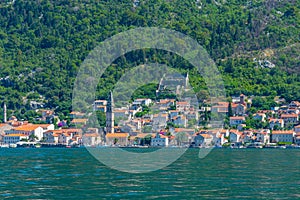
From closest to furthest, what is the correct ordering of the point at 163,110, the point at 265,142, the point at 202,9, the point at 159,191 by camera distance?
1. the point at 159,191
2. the point at 265,142
3. the point at 163,110
4. the point at 202,9

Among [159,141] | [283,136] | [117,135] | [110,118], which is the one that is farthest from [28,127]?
[283,136]

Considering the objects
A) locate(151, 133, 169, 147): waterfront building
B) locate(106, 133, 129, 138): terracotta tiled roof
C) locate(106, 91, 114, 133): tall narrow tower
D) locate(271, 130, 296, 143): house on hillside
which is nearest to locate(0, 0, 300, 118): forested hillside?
locate(106, 91, 114, 133): tall narrow tower

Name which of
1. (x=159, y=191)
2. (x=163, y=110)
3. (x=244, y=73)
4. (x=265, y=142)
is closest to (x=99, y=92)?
(x=163, y=110)

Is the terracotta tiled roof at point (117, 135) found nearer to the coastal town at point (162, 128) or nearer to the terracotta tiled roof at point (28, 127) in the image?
the coastal town at point (162, 128)

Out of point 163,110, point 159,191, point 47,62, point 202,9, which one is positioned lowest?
point 159,191

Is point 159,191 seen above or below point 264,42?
below

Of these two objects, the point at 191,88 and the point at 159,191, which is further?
the point at 191,88

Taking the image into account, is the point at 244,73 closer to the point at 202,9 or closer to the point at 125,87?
the point at 125,87

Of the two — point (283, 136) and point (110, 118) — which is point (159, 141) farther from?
point (283, 136)
